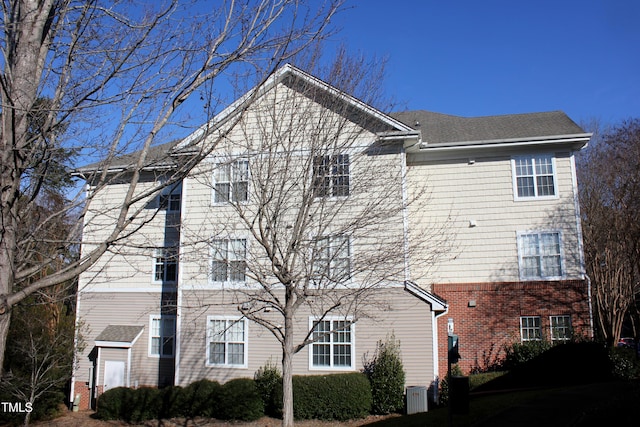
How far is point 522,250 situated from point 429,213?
348 cm

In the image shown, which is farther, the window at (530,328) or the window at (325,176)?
the window at (530,328)

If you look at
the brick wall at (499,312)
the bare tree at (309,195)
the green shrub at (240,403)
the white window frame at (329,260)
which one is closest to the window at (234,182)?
the bare tree at (309,195)

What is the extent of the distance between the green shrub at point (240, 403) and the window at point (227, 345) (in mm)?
1727

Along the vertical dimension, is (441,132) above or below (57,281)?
above

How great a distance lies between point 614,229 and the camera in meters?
25.9

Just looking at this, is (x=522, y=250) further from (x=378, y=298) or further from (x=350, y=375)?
(x=350, y=375)

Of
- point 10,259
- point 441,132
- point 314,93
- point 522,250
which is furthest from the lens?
point 441,132

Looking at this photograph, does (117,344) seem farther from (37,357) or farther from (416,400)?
(416,400)

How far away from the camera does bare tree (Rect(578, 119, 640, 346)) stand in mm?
24828

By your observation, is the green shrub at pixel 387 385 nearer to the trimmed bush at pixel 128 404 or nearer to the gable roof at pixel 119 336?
the trimmed bush at pixel 128 404

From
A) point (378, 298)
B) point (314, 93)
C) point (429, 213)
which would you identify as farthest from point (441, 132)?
point (314, 93)

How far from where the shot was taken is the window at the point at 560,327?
18781mm

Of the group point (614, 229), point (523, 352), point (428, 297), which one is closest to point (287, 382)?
point (428, 297)

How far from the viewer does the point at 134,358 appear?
1984 centimetres
